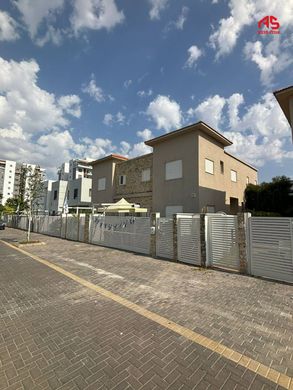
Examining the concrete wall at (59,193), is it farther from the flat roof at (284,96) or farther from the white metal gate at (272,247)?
the white metal gate at (272,247)

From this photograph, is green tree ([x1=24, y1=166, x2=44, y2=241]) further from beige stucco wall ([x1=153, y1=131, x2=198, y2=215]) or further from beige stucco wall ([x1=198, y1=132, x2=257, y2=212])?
beige stucco wall ([x1=198, y1=132, x2=257, y2=212])

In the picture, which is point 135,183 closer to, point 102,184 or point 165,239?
point 102,184

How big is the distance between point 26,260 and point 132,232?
518 cm

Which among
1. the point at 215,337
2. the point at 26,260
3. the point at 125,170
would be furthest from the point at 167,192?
the point at 215,337

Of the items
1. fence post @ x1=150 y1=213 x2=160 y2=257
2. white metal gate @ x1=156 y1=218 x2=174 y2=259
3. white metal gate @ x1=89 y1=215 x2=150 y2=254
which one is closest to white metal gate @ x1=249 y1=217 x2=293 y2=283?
white metal gate @ x1=156 y1=218 x2=174 y2=259

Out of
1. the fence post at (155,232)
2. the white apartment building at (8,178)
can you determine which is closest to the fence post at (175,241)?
the fence post at (155,232)

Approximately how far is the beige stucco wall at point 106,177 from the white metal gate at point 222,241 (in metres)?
15.4

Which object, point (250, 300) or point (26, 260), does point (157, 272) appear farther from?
point (26, 260)

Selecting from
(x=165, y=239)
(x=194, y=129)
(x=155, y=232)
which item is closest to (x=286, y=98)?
(x=194, y=129)

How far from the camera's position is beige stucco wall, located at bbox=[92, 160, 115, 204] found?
74.1ft

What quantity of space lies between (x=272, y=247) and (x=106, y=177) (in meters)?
18.9

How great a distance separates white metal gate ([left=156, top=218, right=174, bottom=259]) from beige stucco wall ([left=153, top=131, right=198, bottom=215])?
17.0 feet

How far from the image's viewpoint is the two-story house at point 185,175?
49.3 feet

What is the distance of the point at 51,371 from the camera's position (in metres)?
2.70
